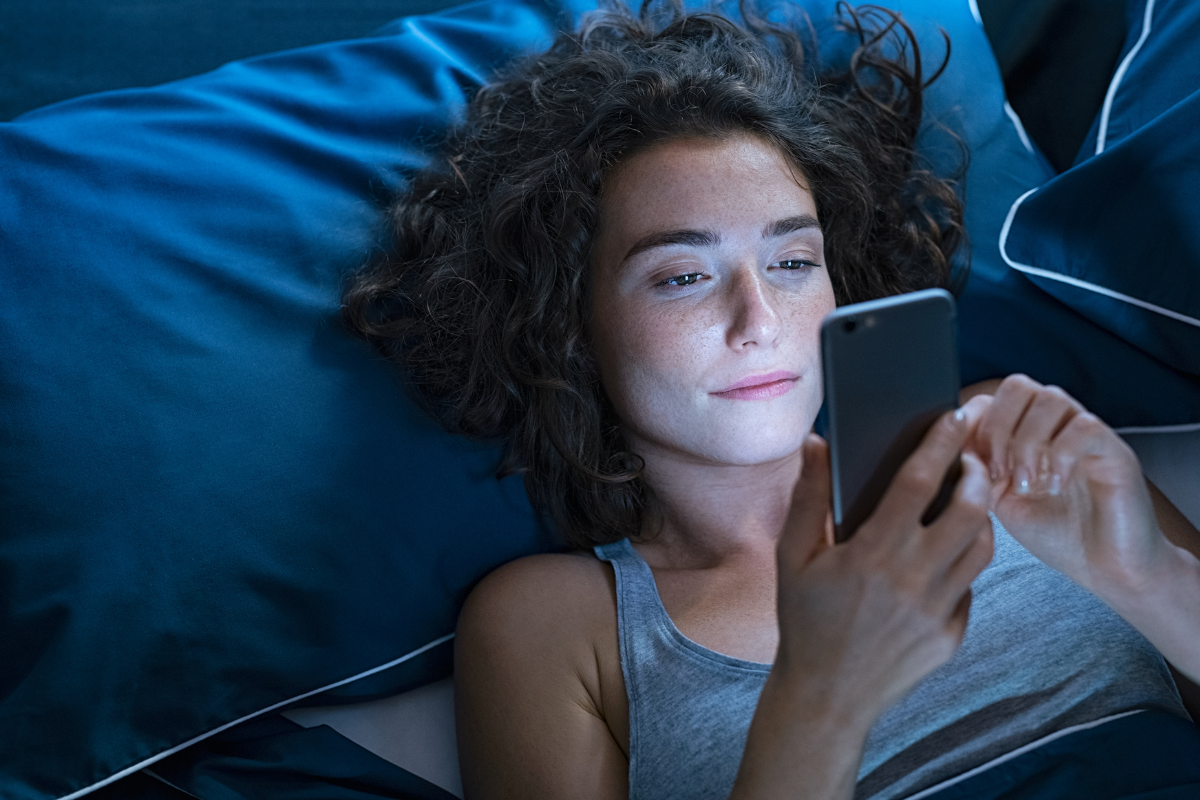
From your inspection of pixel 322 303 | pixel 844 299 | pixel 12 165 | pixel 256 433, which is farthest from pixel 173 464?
pixel 844 299

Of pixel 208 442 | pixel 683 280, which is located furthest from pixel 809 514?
pixel 208 442

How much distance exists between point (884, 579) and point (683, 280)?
55cm

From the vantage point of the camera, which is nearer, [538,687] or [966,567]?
[966,567]

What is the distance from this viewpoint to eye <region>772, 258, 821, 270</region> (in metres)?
1.25

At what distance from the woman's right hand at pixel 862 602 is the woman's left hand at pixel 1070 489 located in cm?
10

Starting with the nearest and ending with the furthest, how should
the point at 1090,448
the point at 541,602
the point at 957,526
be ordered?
the point at 957,526 < the point at 1090,448 < the point at 541,602

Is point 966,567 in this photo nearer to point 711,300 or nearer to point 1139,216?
point 711,300

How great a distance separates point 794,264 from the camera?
127 cm

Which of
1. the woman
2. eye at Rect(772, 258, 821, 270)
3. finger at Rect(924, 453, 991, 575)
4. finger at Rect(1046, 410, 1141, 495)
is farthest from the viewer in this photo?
eye at Rect(772, 258, 821, 270)

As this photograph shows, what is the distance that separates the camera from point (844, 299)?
1525 mm

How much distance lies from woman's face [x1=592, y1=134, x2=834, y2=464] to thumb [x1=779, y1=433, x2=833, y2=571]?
36cm

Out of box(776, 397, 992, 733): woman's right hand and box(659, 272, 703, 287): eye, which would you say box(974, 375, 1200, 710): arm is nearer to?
box(776, 397, 992, 733): woman's right hand

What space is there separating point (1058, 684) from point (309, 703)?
3.03ft

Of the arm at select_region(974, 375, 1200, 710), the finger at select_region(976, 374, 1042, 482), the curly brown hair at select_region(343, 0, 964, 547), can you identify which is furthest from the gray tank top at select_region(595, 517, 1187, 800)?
the finger at select_region(976, 374, 1042, 482)
